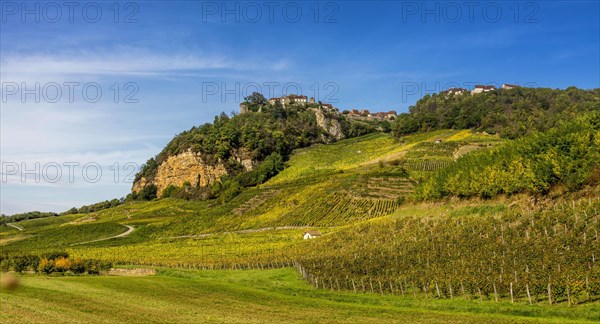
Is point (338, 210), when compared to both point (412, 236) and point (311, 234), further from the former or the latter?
point (412, 236)

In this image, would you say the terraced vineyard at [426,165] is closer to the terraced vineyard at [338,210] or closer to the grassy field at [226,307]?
the terraced vineyard at [338,210]

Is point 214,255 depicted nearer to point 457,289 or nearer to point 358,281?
Result: point 358,281

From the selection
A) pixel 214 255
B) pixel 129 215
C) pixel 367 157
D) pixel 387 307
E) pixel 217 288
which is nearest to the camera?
pixel 387 307

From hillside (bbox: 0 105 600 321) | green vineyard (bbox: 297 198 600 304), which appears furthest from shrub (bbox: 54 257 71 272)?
green vineyard (bbox: 297 198 600 304)

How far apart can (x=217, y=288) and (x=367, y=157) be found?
14687 centimetres

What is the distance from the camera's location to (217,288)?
43.6m

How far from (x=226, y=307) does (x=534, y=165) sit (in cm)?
5259

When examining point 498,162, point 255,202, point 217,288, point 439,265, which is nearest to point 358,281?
→ point 439,265

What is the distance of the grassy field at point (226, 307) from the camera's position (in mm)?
26625

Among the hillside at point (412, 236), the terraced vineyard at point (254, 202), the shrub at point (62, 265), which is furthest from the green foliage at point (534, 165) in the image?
the shrub at point (62, 265)

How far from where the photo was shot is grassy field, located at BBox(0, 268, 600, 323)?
26625 millimetres

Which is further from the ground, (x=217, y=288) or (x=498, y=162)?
(x=498, y=162)

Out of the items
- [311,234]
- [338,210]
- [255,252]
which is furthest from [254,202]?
[255,252]

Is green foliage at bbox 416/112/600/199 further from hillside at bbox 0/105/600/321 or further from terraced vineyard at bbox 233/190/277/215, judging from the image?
terraced vineyard at bbox 233/190/277/215
